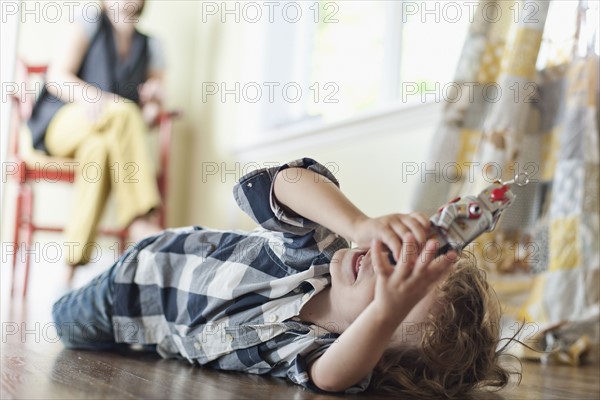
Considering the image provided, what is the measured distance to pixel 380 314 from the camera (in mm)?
809

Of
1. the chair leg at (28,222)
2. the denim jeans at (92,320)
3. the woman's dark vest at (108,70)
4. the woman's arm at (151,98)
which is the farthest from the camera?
the woman's arm at (151,98)

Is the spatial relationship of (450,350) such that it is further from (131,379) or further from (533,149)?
(533,149)

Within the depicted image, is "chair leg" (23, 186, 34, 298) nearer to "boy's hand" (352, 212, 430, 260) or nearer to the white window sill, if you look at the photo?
the white window sill

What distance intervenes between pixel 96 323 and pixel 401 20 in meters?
1.57

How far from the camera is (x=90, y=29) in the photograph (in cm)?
281

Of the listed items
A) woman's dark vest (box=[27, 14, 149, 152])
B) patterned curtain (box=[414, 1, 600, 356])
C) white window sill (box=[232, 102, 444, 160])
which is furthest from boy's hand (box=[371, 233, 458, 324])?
woman's dark vest (box=[27, 14, 149, 152])

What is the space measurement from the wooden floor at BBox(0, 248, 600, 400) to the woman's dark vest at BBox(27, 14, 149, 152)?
4.35 ft

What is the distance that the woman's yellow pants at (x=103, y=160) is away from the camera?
98.3 inches

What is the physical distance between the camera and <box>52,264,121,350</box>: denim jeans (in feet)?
4.06

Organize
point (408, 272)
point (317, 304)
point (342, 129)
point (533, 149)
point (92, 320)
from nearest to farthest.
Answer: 1. point (408, 272)
2. point (317, 304)
3. point (92, 320)
4. point (533, 149)
5. point (342, 129)

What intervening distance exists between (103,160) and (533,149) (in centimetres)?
143

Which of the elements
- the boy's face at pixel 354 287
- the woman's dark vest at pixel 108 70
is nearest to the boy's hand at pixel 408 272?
the boy's face at pixel 354 287

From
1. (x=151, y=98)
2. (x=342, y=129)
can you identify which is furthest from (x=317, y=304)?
(x=151, y=98)

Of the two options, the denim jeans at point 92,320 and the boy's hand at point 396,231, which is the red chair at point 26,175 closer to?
the denim jeans at point 92,320
